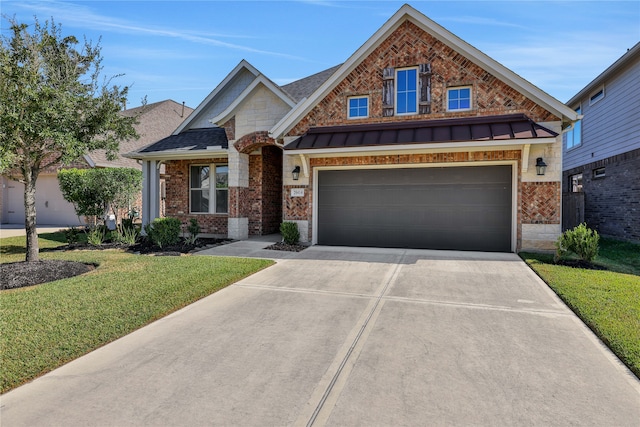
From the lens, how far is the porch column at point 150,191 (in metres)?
13.8

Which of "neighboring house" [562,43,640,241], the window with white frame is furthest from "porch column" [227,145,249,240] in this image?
"neighboring house" [562,43,640,241]

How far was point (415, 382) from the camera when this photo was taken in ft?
10.1

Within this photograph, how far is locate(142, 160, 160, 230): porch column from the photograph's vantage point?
45.1 feet

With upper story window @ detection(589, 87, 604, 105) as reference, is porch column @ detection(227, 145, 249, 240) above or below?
below

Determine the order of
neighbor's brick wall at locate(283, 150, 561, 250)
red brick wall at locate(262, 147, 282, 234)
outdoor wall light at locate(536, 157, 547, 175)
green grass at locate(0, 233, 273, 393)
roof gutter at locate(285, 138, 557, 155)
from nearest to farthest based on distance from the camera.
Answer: green grass at locate(0, 233, 273, 393), roof gutter at locate(285, 138, 557, 155), outdoor wall light at locate(536, 157, 547, 175), neighbor's brick wall at locate(283, 150, 561, 250), red brick wall at locate(262, 147, 282, 234)

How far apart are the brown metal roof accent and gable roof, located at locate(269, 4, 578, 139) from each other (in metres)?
0.57

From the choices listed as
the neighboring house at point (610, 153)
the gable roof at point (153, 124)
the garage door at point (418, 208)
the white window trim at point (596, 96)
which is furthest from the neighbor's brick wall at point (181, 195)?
the white window trim at point (596, 96)

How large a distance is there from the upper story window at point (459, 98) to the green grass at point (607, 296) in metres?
4.54

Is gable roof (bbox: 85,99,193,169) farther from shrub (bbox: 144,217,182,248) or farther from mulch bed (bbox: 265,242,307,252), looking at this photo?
mulch bed (bbox: 265,242,307,252)

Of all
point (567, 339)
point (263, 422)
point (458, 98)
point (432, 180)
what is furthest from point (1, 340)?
point (458, 98)

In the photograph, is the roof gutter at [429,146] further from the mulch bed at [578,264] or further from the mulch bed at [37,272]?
the mulch bed at [37,272]

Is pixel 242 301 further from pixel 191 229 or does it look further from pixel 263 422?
pixel 191 229

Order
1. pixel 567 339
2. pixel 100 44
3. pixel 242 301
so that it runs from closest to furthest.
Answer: pixel 567 339, pixel 242 301, pixel 100 44

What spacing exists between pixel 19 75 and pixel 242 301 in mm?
5813
